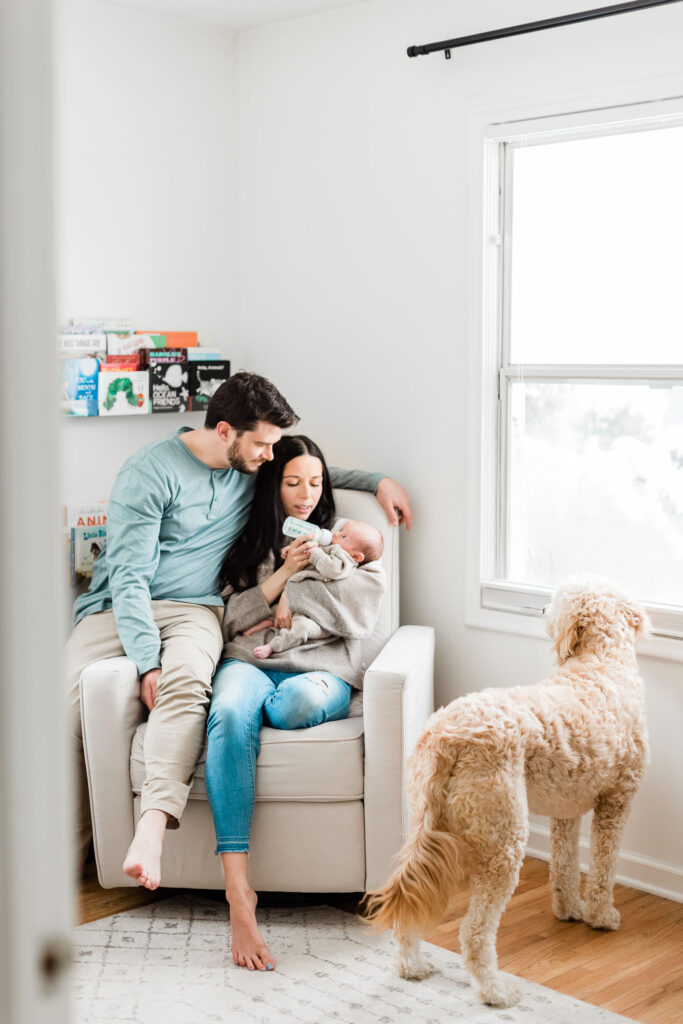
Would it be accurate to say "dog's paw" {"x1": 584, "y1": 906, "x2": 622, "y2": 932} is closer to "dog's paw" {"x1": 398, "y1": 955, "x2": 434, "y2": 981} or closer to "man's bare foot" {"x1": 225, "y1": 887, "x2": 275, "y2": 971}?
"dog's paw" {"x1": 398, "y1": 955, "x2": 434, "y2": 981}

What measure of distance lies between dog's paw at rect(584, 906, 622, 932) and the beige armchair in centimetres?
49

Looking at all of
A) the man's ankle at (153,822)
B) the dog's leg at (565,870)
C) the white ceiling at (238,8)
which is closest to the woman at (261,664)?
the man's ankle at (153,822)

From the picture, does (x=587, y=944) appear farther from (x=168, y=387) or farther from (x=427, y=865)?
(x=168, y=387)

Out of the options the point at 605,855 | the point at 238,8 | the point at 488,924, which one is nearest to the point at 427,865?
the point at 488,924

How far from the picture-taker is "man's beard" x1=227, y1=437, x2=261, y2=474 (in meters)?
2.82

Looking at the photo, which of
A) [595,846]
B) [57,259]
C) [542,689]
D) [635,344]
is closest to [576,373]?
[635,344]

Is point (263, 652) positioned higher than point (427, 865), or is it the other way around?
point (263, 652)

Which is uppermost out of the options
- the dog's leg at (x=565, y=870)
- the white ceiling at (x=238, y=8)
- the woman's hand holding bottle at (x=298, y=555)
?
the white ceiling at (x=238, y=8)

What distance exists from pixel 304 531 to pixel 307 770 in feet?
2.22

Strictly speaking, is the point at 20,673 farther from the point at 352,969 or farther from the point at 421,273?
the point at 421,273

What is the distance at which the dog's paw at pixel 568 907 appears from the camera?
2.55 meters

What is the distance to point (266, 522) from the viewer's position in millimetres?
2930

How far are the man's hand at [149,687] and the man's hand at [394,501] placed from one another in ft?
2.78

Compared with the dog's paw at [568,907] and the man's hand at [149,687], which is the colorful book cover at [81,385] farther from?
the dog's paw at [568,907]
